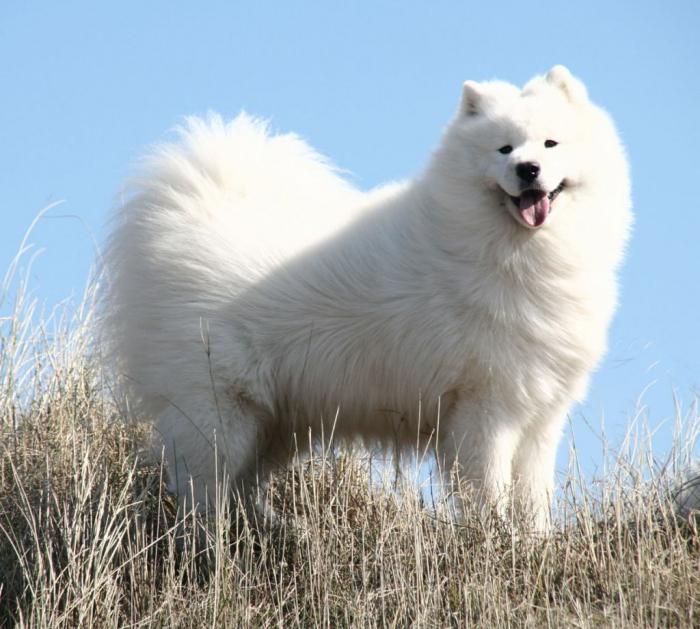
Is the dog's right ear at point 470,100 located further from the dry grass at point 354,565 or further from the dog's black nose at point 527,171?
the dry grass at point 354,565

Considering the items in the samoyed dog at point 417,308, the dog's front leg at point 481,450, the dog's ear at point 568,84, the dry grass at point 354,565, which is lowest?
the dry grass at point 354,565

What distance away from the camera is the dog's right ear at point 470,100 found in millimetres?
6043

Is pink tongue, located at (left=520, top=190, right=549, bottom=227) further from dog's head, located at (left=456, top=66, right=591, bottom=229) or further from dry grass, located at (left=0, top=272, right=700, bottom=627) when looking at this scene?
dry grass, located at (left=0, top=272, right=700, bottom=627)

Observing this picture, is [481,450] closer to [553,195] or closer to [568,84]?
[553,195]

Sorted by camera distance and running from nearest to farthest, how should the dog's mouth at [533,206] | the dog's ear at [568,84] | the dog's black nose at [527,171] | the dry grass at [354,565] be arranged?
1. the dry grass at [354,565]
2. the dog's black nose at [527,171]
3. the dog's mouth at [533,206]
4. the dog's ear at [568,84]

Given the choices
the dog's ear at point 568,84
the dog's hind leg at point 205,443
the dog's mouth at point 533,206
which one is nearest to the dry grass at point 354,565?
the dog's hind leg at point 205,443

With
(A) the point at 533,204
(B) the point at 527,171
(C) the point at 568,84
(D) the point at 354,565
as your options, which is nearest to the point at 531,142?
(B) the point at 527,171

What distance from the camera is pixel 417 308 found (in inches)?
230

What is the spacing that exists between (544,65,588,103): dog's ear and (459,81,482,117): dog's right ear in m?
0.38

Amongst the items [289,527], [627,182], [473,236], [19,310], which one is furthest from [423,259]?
[19,310]

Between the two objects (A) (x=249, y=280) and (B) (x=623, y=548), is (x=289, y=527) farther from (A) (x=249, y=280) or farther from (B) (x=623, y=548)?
(B) (x=623, y=548)

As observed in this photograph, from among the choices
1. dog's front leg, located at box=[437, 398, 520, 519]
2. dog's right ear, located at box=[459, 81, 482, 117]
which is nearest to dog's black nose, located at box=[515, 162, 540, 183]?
dog's right ear, located at box=[459, 81, 482, 117]

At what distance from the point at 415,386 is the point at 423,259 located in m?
0.64

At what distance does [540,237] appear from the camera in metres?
5.86
